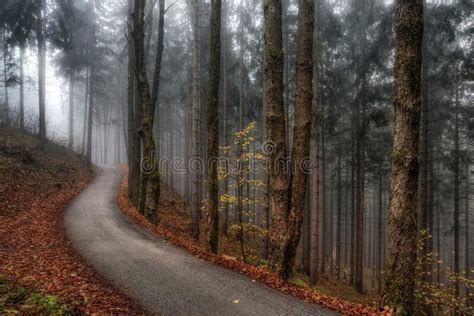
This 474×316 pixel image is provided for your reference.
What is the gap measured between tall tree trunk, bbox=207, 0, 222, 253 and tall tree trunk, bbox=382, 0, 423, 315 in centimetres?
574

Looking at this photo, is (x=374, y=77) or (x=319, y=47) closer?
(x=319, y=47)

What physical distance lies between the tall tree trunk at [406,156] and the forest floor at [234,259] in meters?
0.72

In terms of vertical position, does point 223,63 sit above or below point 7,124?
above

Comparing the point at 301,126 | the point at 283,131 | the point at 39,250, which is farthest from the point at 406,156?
the point at 39,250

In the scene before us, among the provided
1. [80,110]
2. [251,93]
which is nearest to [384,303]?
[251,93]

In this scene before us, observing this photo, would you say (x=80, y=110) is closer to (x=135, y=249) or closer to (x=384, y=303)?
(x=135, y=249)

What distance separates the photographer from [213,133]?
10.2 m

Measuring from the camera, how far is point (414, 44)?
17.2 ft

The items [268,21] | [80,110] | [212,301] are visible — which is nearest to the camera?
[212,301]

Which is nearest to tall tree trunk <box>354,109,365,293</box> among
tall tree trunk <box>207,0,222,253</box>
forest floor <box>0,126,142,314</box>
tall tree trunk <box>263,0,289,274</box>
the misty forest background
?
the misty forest background

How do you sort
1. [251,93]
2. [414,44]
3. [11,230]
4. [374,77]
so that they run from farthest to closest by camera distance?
[251,93]
[374,77]
[11,230]
[414,44]

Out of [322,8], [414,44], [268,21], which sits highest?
[322,8]

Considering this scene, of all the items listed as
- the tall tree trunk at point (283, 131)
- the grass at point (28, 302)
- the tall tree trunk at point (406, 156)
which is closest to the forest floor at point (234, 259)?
the tall tree trunk at point (283, 131)

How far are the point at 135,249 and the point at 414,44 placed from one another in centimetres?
840
